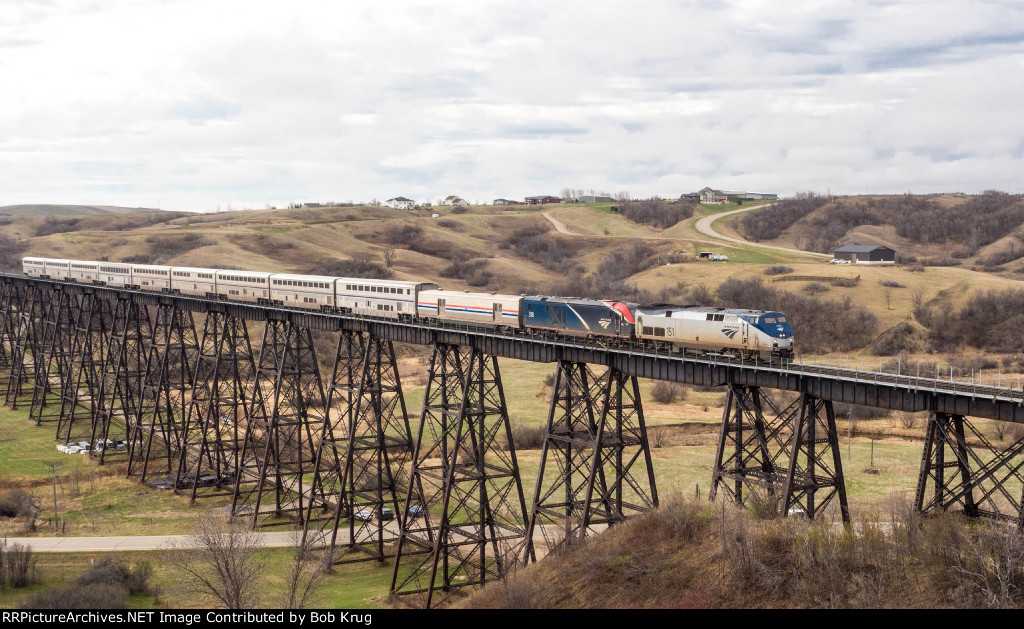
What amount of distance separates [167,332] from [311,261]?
286 ft

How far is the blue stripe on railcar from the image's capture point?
1478 inches

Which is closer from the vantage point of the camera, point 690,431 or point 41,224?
point 690,431

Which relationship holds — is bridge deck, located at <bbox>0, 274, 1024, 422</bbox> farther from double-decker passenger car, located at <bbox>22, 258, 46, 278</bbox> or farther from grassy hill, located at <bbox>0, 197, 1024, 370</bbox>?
grassy hill, located at <bbox>0, 197, 1024, 370</bbox>

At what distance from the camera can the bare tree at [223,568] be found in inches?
1302

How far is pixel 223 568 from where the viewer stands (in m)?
35.7

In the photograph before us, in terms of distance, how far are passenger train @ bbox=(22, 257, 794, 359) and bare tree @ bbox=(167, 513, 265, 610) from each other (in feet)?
47.5

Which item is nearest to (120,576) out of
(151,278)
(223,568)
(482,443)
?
(223,568)

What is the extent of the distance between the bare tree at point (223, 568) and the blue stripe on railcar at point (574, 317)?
1590 centimetres

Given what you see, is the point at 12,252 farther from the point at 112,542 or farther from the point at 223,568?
the point at 223,568

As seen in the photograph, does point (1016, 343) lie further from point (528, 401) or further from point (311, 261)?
point (311, 261)

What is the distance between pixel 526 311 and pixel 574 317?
3.07 meters

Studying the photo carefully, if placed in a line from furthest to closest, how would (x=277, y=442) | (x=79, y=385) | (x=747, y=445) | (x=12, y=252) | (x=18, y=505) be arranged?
(x=12, y=252), (x=79, y=385), (x=18, y=505), (x=277, y=442), (x=747, y=445)
